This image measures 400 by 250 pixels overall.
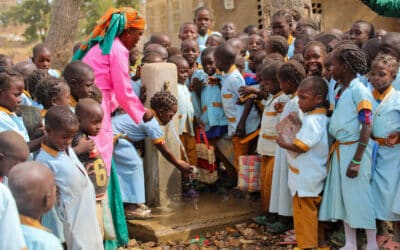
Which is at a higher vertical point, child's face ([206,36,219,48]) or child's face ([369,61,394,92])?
child's face ([206,36,219,48])

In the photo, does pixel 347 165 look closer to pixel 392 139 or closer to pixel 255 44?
pixel 392 139

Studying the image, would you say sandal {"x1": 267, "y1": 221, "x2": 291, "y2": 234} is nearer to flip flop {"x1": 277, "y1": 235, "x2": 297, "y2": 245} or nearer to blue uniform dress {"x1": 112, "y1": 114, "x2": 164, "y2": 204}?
flip flop {"x1": 277, "y1": 235, "x2": 297, "y2": 245}

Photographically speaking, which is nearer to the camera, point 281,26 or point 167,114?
point 167,114

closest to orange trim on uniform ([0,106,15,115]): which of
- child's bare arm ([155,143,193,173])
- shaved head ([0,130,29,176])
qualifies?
shaved head ([0,130,29,176])

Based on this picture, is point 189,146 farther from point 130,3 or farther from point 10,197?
point 130,3

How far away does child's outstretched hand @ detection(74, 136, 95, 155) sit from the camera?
162 inches

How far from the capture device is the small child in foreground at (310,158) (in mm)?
4492

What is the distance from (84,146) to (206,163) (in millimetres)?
2105

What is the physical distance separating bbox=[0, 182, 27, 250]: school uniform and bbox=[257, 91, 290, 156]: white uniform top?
314 cm

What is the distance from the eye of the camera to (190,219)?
5250 mm

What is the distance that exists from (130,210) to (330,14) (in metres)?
7.73

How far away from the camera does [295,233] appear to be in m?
4.69

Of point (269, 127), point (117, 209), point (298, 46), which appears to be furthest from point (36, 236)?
point (298, 46)

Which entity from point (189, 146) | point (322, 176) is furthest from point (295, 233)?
point (189, 146)
